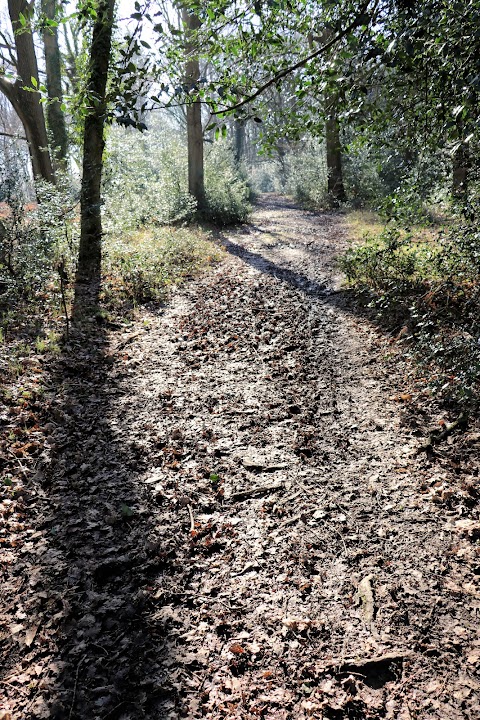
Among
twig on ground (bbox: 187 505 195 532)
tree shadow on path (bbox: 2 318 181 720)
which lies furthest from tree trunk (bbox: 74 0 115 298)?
twig on ground (bbox: 187 505 195 532)

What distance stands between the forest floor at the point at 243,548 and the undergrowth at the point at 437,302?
0.46 m

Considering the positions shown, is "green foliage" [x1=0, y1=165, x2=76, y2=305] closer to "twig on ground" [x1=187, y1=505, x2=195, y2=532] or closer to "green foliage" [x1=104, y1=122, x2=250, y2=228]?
"green foliage" [x1=104, y1=122, x2=250, y2=228]

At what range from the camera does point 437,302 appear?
611cm

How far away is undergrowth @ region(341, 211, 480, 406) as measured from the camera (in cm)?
407

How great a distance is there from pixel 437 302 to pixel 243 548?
4.46 meters

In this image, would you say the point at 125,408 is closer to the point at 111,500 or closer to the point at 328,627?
the point at 111,500

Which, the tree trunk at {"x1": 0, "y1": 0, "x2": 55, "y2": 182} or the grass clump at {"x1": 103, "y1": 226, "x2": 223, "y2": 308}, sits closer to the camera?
the grass clump at {"x1": 103, "y1": 226, "x2": 223, "y2": 308}

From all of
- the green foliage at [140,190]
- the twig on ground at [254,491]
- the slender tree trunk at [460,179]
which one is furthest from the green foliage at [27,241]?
the slender tree trunk at [460,179]

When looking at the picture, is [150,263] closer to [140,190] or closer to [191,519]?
[140,190]

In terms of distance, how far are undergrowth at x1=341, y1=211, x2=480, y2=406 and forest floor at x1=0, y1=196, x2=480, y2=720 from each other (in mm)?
461

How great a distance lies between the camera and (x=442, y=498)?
11.9 feet

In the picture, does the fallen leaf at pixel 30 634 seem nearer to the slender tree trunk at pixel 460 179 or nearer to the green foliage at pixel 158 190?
the slender tree trunk at pixel 460 179

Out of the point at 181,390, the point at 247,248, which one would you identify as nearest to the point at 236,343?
the point at 181,390

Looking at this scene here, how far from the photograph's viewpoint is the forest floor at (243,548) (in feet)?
8.29
